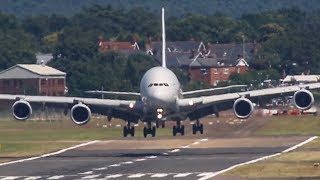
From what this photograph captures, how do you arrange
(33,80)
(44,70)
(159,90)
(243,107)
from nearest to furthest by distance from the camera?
1. (159,90)
2. (243,107)
3. (33,80)
4. (44,70)

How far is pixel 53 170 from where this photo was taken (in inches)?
2958

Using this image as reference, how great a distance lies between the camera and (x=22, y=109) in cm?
8744

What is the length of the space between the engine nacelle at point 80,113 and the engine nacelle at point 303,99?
36.2 feet

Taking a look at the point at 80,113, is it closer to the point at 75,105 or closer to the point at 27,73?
the point at 75,105

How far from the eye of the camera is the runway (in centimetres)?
7156

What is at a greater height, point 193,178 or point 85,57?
point 85,57

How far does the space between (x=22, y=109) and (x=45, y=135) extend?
2803 centimetres

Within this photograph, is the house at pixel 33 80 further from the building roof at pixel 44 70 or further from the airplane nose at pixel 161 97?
the airplane nose at pixel 161 97

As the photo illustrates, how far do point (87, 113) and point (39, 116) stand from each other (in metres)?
45.7

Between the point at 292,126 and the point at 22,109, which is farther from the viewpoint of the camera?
the point at 292,126

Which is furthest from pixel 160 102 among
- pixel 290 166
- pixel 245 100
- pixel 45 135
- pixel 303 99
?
pixel 45 135

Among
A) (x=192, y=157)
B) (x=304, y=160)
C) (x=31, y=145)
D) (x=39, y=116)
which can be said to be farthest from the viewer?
(x=39, y=116)

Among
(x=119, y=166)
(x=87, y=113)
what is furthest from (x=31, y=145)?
(x=119, y=166)

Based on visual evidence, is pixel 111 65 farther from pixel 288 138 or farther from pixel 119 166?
pixel 119 166
